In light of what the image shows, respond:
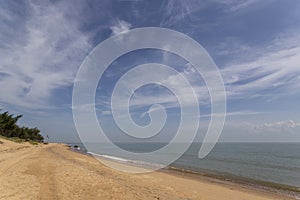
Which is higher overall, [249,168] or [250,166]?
[250,166]

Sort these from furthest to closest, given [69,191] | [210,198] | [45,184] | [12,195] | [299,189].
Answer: [299,189] < [210,198] < [45,184] < [69,191] < [12,195]

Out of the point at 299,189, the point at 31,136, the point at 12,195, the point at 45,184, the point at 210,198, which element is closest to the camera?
the point at 12,195

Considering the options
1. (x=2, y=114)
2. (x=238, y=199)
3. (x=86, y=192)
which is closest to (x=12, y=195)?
(x=86, y=192)

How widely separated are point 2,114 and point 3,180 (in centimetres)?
7723

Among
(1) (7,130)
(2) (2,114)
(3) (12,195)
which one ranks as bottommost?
(3) (12,195)

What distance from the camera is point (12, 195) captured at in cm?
919

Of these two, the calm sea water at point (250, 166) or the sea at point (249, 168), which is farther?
the calm sea water at point (250, 166)

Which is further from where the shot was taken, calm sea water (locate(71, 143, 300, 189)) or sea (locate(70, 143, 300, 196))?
calm sea water (locate(71, 143, 300, 189))

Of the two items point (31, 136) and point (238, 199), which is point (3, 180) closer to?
point (238, 199)

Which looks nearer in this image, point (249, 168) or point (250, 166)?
point (249, 168)

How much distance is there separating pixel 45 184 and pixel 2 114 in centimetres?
7850

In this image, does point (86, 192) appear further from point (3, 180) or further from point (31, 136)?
point (31, 136)

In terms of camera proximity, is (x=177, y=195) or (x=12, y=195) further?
(x=177, y=195)

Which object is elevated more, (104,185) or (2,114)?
(2,114)
